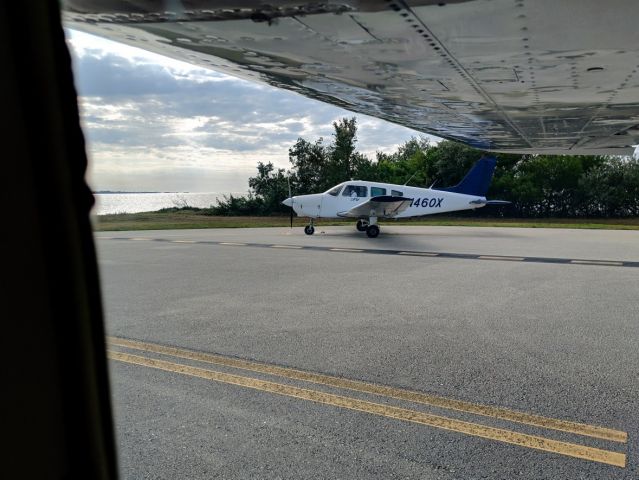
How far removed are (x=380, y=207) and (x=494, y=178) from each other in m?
19.0

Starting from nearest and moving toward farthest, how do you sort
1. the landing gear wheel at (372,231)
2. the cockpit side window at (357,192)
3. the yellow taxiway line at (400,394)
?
1. the yellow taxiway line at (400,394)
2. the landing gear wheel at (372,231)
3. the cockpit side window at (357,192)

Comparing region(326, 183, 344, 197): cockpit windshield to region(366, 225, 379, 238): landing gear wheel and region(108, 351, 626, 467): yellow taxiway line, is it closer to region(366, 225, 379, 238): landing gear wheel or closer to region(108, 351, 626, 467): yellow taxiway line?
region(366, 225, 379, 238): landing gear wheel

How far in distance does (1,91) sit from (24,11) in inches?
4.6

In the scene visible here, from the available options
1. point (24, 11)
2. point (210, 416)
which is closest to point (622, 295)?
point (210, 416)

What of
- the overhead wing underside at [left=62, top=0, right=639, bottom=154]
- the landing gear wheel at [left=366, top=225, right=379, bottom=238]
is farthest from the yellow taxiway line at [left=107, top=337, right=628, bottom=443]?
the landing gear wheel at [left=366, top=225, right=379, bottom=238]

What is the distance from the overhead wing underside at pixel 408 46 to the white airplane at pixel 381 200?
42.2ft

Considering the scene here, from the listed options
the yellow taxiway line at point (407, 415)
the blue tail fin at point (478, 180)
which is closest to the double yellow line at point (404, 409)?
the yellow taxiway line at point (407, 415)

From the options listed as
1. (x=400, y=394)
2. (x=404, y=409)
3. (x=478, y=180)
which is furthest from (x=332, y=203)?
(x=404, y=409)

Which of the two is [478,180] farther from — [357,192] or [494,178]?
[494,178]

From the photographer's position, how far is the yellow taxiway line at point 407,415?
269 centimetres

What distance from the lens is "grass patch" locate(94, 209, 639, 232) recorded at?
25.5 metres

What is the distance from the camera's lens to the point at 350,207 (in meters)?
18.6

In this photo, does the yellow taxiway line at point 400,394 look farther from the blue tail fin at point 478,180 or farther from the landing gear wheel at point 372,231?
the blue tail fin at point 478,180

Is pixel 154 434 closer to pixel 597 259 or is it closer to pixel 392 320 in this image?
pixel 392 320
